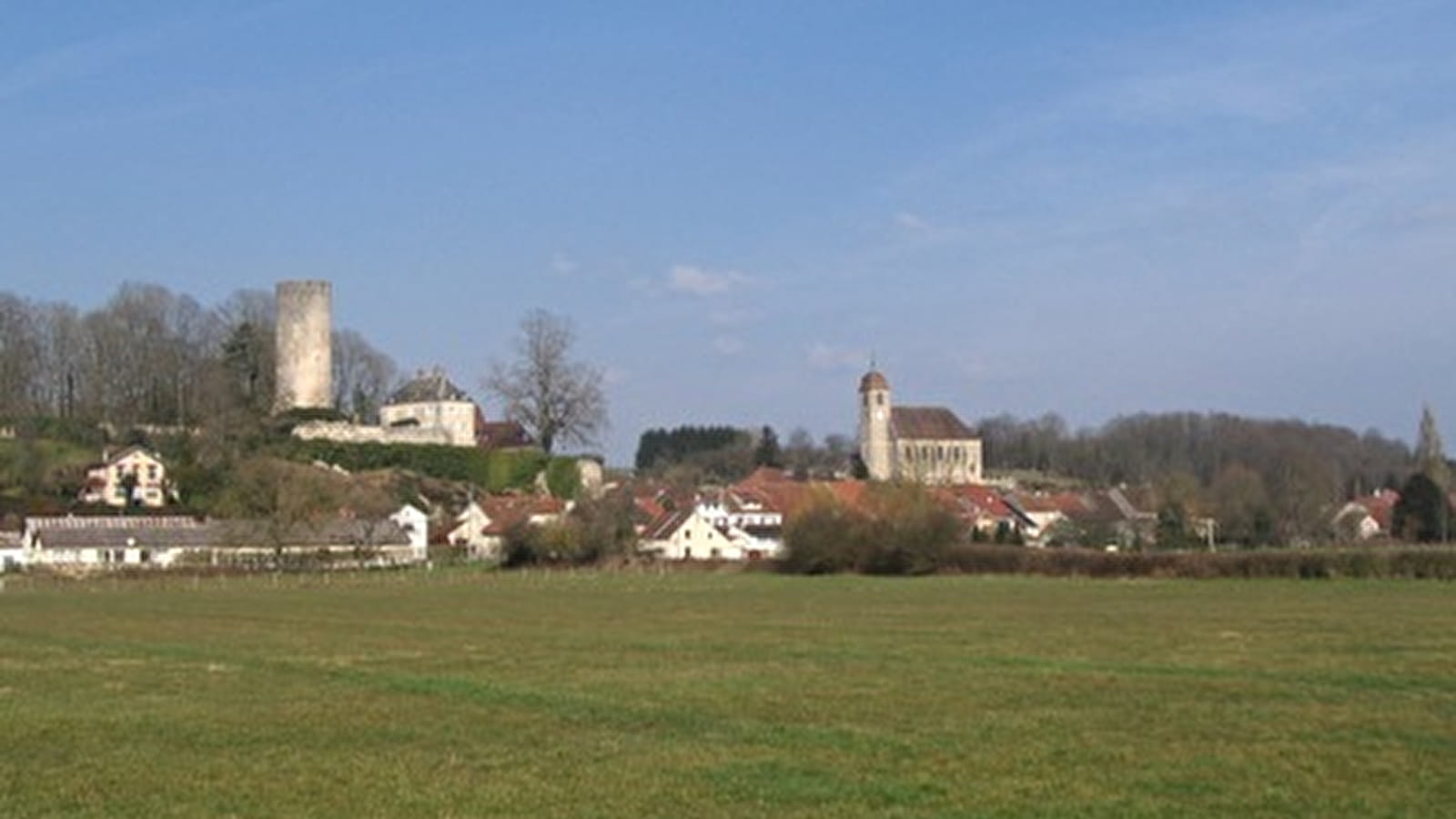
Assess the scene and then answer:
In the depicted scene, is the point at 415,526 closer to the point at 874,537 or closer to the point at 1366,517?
the point at 874,537

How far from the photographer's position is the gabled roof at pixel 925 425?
7205 inches

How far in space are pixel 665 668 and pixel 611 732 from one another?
367 inches

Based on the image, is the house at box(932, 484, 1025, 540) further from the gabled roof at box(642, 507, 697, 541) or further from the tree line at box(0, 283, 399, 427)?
the tree line at box(0, 283, 399, 427)

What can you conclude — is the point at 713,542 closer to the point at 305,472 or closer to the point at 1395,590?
the point at 305,472

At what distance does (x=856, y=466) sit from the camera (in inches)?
7023

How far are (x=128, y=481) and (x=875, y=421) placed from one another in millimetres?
79363

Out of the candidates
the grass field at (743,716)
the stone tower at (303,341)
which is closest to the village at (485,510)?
the stone tower at (303,341)

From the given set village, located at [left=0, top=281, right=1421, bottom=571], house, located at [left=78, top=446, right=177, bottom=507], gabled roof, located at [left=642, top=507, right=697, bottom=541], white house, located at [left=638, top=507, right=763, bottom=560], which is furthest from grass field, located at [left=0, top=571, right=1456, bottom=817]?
house, located at [left=78, top=446, right=177, bottom=507]

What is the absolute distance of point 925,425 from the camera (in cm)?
18512

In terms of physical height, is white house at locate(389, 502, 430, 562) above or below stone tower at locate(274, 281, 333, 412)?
below

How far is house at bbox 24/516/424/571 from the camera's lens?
104 m

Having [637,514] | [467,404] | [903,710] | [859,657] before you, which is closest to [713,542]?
[637,514]

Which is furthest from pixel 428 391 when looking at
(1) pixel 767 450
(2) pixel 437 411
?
(1) pixel 767 450

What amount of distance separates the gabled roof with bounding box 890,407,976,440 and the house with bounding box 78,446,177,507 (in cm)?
8041
